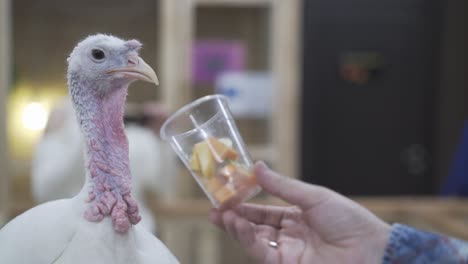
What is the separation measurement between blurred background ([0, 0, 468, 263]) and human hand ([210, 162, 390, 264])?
26cm

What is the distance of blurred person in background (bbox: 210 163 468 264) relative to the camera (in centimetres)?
81

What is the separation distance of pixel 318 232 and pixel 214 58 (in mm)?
1643

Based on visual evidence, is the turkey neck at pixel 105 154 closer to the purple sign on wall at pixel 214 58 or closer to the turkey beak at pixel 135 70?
the turkey beak at pixel 135 70

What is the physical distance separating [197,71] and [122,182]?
1.82m

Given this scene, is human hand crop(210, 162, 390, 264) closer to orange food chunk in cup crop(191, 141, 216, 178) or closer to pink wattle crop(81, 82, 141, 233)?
orange food chunk in cup crop(191, 141, 216, 178)

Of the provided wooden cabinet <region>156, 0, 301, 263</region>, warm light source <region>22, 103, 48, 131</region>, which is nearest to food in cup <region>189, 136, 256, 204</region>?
warm light source <region>22, 103, 48, 131</region>

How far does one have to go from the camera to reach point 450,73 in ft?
10.3

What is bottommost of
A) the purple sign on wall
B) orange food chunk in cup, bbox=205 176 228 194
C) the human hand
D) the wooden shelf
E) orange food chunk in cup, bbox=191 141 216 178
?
the human hand

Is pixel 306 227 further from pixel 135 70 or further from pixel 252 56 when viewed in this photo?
pixel 252 56

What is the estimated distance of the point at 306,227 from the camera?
3.20 ft

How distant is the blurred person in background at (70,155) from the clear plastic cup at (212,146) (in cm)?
8

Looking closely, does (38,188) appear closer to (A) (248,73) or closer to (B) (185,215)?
(B) (185,215)

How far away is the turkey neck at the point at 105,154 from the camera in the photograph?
637mm

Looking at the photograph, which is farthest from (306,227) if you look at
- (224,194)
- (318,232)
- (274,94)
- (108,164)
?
(274,94)
